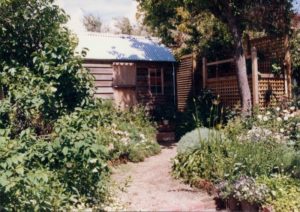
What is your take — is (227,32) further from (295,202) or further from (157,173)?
(295,202)

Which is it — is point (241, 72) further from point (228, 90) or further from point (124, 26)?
point (124, 26)

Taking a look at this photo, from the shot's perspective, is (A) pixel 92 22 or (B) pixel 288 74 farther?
(A) pixel 92 22

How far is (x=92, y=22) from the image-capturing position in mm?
36875

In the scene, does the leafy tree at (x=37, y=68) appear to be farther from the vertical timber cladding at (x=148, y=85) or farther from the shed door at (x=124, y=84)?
the vertical timber cladding at (x=148, y=85)

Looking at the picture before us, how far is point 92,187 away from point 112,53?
1051cm

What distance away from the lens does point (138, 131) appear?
481 inches

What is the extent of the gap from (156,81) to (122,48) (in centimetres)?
203

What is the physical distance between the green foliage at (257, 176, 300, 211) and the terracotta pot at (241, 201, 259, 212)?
0.85 ft

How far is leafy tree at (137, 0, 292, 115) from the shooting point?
11969 millimetres

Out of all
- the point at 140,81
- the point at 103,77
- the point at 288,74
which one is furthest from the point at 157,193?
the point at 140,81

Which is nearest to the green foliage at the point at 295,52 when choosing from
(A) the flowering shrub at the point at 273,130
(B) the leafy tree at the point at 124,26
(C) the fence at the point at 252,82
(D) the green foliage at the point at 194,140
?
(C) the fence at the point at 252,82

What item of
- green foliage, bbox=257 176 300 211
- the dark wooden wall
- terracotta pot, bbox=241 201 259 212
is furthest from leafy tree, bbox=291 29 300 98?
terracotta pot, bbox=241 201 259 212

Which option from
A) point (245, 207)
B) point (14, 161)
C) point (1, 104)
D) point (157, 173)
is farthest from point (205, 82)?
point (14, 161)

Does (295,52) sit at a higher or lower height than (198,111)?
higher
